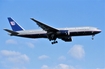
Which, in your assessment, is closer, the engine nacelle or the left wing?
the engine nacelle

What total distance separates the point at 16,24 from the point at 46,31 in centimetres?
1118

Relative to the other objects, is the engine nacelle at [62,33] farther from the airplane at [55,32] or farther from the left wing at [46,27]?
the left wing at [46,27]

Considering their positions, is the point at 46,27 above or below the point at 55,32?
above

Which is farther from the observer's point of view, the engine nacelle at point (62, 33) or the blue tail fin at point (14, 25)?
the blue tail fin at point (14, 25)

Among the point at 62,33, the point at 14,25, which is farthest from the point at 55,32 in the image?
the point at 14,25

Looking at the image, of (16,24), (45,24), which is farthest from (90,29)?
(16,24)

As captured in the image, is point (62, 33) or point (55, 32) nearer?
point (62, 33)

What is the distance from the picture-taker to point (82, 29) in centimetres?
5378

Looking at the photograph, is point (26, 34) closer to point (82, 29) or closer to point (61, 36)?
point (61, 36)

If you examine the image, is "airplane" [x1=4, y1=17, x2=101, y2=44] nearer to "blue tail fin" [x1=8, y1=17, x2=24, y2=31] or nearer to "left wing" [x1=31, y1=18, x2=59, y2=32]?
"left wing" [x1=31, y1=18, x2=59, y2=32]

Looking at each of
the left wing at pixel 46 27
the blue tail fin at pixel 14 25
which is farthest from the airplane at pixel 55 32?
Result: the blue tail fin at pixel 14 25

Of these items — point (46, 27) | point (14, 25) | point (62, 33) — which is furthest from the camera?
point (14, 25)

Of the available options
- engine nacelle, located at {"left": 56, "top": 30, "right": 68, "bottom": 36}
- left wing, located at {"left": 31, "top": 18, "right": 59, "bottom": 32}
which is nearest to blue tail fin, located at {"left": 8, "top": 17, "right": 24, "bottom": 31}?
left wing, located at {"left": 31, "top": 18, "right": 59, "bottom": 32}

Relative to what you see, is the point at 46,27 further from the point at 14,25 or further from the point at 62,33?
the point at 14,25
